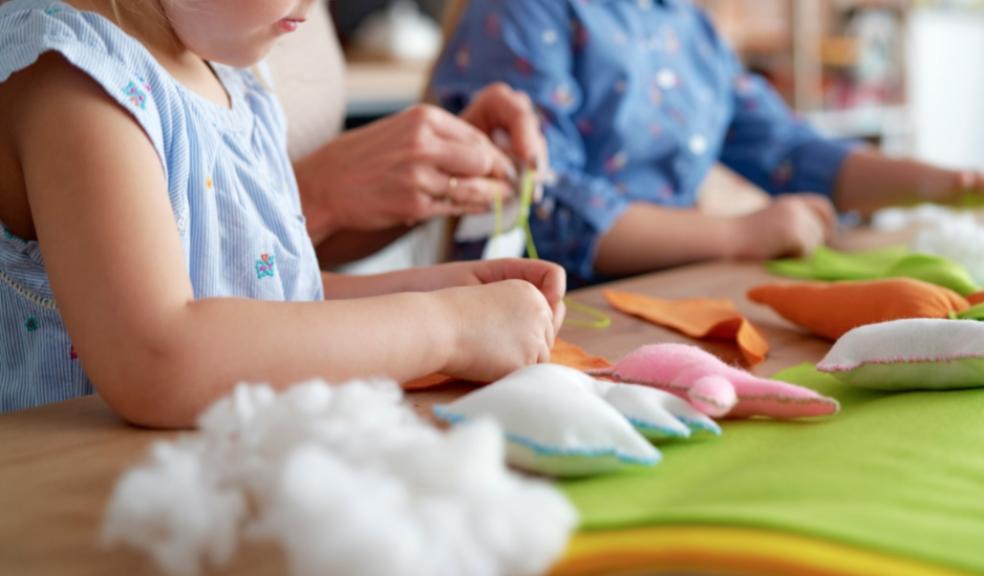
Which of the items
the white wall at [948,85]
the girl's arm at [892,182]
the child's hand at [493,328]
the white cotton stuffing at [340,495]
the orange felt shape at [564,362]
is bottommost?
the white wall at [948,85]

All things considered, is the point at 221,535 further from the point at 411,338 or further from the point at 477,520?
the point at 411,338

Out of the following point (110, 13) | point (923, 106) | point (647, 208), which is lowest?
point (923, 106)

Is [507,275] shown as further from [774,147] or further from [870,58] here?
[870,58]

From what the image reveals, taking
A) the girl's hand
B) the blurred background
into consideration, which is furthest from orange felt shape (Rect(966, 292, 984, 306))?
the blurred background

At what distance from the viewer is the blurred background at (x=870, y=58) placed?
3.47 m

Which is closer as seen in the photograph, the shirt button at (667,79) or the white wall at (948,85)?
the shirt button at (667,79)

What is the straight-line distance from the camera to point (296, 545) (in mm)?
325

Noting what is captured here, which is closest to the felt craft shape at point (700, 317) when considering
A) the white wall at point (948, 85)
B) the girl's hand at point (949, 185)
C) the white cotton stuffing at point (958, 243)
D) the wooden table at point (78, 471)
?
the wooden table at point (78, 471)

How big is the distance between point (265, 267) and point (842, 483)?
45 centimetres

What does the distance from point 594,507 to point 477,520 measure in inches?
3.8

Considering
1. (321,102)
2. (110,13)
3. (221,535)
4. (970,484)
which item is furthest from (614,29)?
(221,535)

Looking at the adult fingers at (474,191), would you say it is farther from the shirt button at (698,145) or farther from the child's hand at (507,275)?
the shirt button at (698,145)

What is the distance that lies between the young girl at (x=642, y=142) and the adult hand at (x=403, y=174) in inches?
9.0

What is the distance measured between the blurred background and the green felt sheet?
2.58 metres
